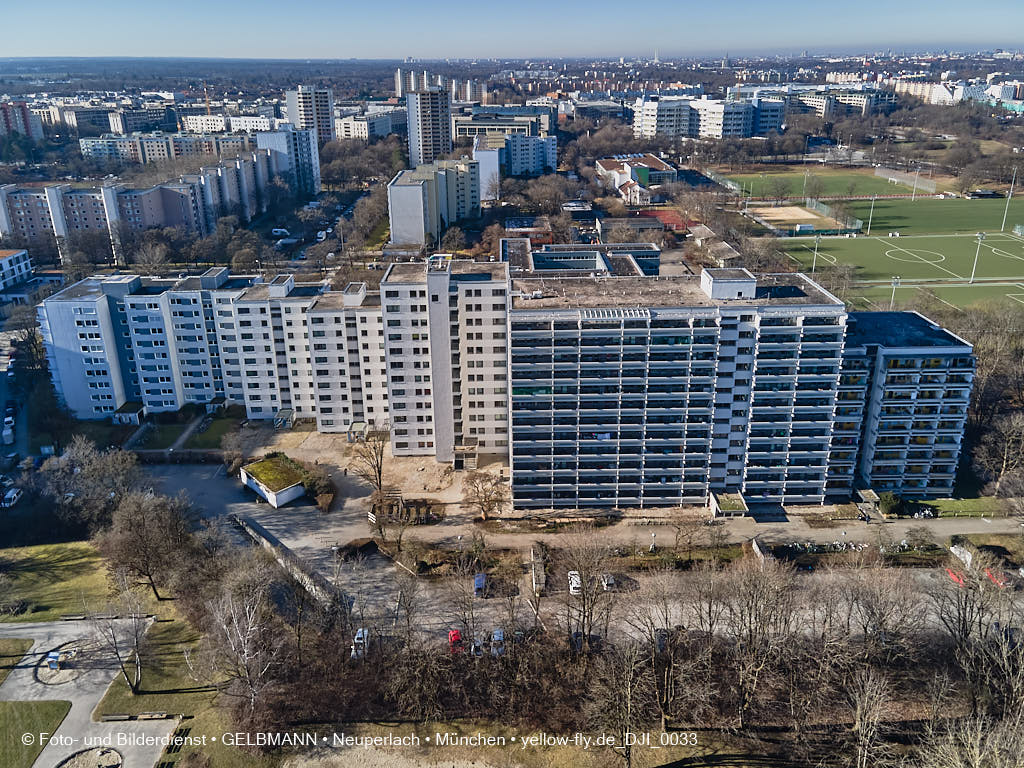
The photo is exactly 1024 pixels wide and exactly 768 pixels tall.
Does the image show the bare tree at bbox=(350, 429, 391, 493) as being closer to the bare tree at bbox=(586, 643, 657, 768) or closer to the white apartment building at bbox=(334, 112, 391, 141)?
the bare tree at bbox=(586, 643, 657, 768)

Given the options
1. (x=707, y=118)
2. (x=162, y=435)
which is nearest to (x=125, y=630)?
(x=162, y=435)

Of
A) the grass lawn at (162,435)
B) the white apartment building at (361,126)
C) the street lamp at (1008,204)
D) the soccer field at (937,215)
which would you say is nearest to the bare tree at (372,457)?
the grass lawn at (162,435)

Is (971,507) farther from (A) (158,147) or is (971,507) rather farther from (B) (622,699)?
(A) (158,147)

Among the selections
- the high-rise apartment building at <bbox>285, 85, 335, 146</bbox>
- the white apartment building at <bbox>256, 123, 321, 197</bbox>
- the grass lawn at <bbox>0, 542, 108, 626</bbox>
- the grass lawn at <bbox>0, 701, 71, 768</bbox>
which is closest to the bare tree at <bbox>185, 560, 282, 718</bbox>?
the grass lawn at <bbox>0, 701, 71, 768</bbox>

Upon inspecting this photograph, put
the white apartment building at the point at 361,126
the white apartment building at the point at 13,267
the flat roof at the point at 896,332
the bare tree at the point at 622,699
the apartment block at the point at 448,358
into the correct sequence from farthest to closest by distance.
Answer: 1. the white apartment building at the point at 361,126
2. the white apartment building at the point at 13,267
3. the apartment block at the point at 448,358
4. the flat roof at the point at 896,332
5. the bare tree at the point at 622,699

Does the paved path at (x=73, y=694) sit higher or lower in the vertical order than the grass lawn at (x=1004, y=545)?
lower

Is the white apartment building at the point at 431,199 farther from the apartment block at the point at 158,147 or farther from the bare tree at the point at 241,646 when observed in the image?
the bare tree at the point at 241,646

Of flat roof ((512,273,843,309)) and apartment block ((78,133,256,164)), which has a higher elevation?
apartment block ((78,133,256,164))
